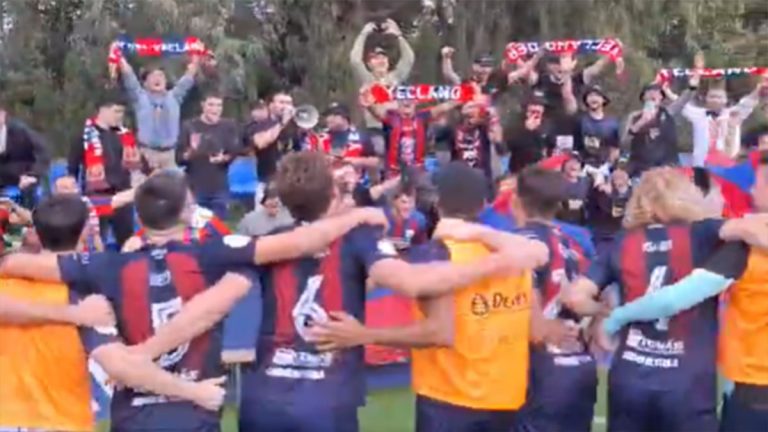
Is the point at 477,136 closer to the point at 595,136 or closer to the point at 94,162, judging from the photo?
the point at 595,136

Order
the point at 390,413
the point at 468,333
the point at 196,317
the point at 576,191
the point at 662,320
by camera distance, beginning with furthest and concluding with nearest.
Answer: the point at 576,191 → the point at 390,413 → the point at 662,320 → the point at 468,333 → the point at 196,317

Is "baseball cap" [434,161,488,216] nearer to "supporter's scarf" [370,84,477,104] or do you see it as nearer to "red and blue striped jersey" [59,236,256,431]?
"red and blue striped jersey" [59,236,256,431]

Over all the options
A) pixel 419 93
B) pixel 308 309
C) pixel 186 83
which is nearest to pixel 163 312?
pixel 308 309

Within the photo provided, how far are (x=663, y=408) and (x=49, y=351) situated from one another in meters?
2.60

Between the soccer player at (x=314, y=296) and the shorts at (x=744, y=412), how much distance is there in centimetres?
144

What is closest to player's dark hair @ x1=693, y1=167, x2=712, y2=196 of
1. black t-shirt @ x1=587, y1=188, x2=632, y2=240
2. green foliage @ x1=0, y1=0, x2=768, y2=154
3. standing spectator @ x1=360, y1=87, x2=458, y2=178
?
black t-shirt @ x1=587, y1=188, x2=632, y2=240

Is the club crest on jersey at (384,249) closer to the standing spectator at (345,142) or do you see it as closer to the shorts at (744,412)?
the shorts at (744,412)

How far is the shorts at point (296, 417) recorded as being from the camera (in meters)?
5.30

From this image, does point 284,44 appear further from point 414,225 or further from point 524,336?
point 524,336

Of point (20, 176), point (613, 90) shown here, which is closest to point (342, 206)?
point (20, 176)

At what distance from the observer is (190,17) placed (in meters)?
26.5

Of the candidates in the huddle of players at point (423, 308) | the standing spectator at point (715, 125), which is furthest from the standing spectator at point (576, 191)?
the huddle of players at point (423, 308)

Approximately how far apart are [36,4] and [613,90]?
12158 mm

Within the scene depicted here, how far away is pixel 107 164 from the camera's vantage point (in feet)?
39.0
